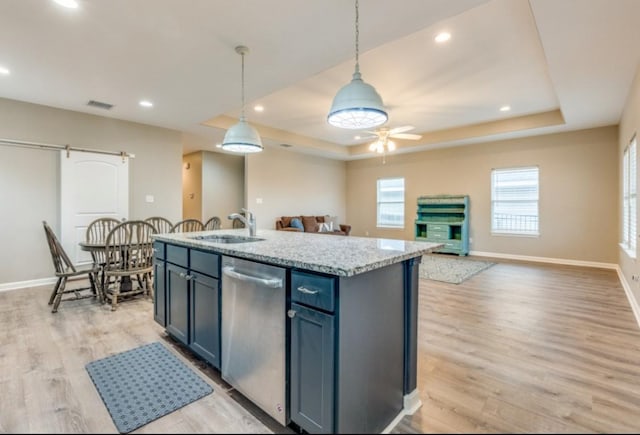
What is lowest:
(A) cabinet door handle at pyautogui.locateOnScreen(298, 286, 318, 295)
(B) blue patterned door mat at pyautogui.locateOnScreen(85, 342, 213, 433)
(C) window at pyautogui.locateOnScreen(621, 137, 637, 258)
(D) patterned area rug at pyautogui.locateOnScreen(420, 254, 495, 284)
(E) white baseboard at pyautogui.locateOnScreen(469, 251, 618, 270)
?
(B) blue patterned door mat at pyautogui.locateOnScreen(85, 342, 213, 433)

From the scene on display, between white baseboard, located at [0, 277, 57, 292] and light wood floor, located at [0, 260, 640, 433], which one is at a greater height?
white baseboard, located at [0, 277, 57, 292]

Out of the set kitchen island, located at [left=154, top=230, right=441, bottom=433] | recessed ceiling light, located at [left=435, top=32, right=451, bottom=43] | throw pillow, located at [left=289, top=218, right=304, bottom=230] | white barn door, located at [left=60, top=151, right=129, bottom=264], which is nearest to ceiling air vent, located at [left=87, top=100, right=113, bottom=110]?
white barn door, located at [left=60, top=151, right=129, bottom=264]

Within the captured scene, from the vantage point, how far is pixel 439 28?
2.93 m

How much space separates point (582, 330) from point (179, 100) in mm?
5190

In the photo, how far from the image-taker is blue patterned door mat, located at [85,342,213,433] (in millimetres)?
1590

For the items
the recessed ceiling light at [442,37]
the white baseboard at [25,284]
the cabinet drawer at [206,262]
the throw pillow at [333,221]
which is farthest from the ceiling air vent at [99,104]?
the throw pillow at [333,221]

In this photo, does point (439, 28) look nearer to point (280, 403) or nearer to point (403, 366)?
point (403, 366)

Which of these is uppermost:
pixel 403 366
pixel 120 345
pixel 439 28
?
pixel 439 28

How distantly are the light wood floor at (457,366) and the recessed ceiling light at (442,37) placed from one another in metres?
2.78

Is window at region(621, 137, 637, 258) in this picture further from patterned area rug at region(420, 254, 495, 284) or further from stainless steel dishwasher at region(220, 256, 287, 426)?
stainless steel dishwasher at region(220, 256, 287, 426)

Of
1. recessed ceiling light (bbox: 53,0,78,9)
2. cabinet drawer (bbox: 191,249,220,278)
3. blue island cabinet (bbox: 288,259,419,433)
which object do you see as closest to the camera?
blue island cabinet (bbox: 288,259,419,433)

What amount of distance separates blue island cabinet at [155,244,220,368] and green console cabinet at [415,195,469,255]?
19.2 ft

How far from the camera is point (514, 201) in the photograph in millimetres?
6668

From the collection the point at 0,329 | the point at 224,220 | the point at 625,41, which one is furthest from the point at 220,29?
the point at 224,220
